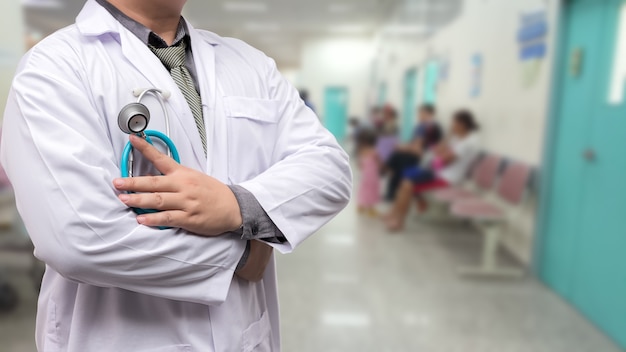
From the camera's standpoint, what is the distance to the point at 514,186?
3.33 metres

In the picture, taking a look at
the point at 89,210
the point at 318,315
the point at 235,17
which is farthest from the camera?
the point at 235,17

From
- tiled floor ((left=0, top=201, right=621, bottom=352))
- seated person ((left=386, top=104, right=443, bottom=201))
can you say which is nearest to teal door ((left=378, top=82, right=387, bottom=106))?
seated person ((left=386, top=104, right=443, bottom=201))

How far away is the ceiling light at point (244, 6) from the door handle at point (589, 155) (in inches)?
325

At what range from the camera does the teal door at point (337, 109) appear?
14625 mm

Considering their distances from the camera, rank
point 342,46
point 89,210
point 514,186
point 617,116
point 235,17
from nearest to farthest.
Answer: point 89,210, point 617,116, point 514,186, point 235,17, point 342,46

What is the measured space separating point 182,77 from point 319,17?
10658mm

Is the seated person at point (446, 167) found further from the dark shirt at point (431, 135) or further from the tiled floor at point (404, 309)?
the tiled floor at point (404, 309)

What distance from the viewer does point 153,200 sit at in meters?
0.67

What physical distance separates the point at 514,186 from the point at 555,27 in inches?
44.1

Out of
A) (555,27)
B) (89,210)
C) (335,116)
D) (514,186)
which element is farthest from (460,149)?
(335,116)

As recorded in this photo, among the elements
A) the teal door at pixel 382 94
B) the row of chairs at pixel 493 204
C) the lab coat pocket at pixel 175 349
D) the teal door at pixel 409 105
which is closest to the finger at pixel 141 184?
the lab coat pocket at pixel 175 349

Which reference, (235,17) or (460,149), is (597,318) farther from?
(235,17)

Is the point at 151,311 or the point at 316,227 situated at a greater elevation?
the point at 316,227

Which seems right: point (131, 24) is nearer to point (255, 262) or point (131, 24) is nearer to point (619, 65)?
point (255, 262)
